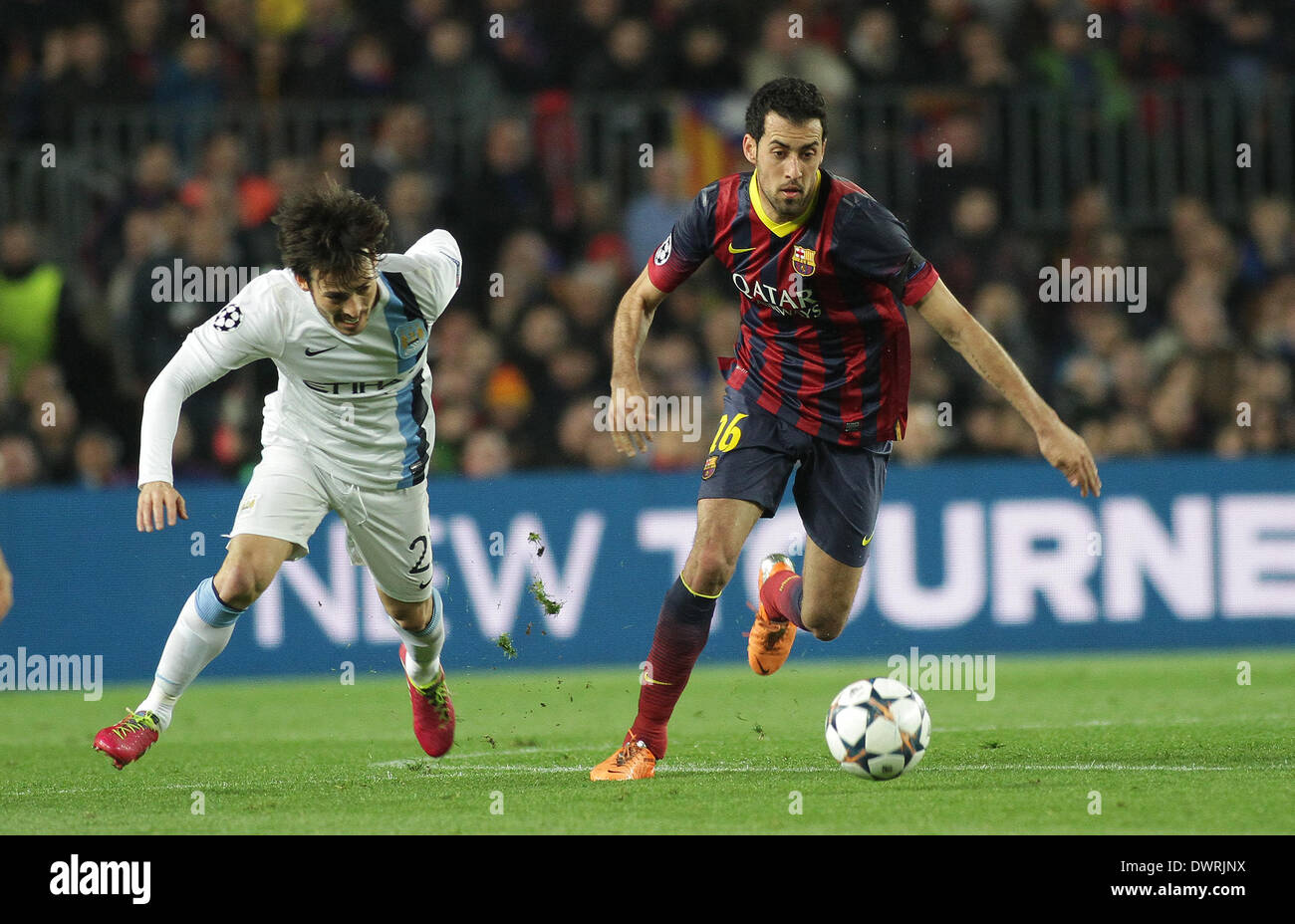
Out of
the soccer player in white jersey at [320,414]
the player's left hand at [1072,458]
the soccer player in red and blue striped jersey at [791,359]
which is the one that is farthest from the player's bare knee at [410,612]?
the player's left hand at [1072,458]

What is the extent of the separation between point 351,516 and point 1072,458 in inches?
108

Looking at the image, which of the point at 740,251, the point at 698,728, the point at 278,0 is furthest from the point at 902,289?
the point at 278,0

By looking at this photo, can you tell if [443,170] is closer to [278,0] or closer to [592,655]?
[278,0]

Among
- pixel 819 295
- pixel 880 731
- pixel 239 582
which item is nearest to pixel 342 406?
pixel 239 582

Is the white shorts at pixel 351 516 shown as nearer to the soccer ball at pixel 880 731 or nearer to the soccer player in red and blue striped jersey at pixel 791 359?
the soccer player in red and blue striped jersey at pixel 791 359

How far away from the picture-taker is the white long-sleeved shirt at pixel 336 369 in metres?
6.16

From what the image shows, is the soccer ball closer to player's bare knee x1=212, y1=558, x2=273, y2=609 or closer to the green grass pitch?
the green grass pitch

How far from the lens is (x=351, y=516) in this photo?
21.8 feet

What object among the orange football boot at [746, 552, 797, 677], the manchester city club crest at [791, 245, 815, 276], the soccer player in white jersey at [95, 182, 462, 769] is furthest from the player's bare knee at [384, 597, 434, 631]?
the manchester city club crest at [791, 245, 815, 276]

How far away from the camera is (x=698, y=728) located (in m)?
8.20

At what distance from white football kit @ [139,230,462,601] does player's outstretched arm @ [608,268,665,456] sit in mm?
679

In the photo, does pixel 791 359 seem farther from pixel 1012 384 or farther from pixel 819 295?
pixel 1012 384

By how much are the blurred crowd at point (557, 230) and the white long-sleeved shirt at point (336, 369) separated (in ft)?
13.5
